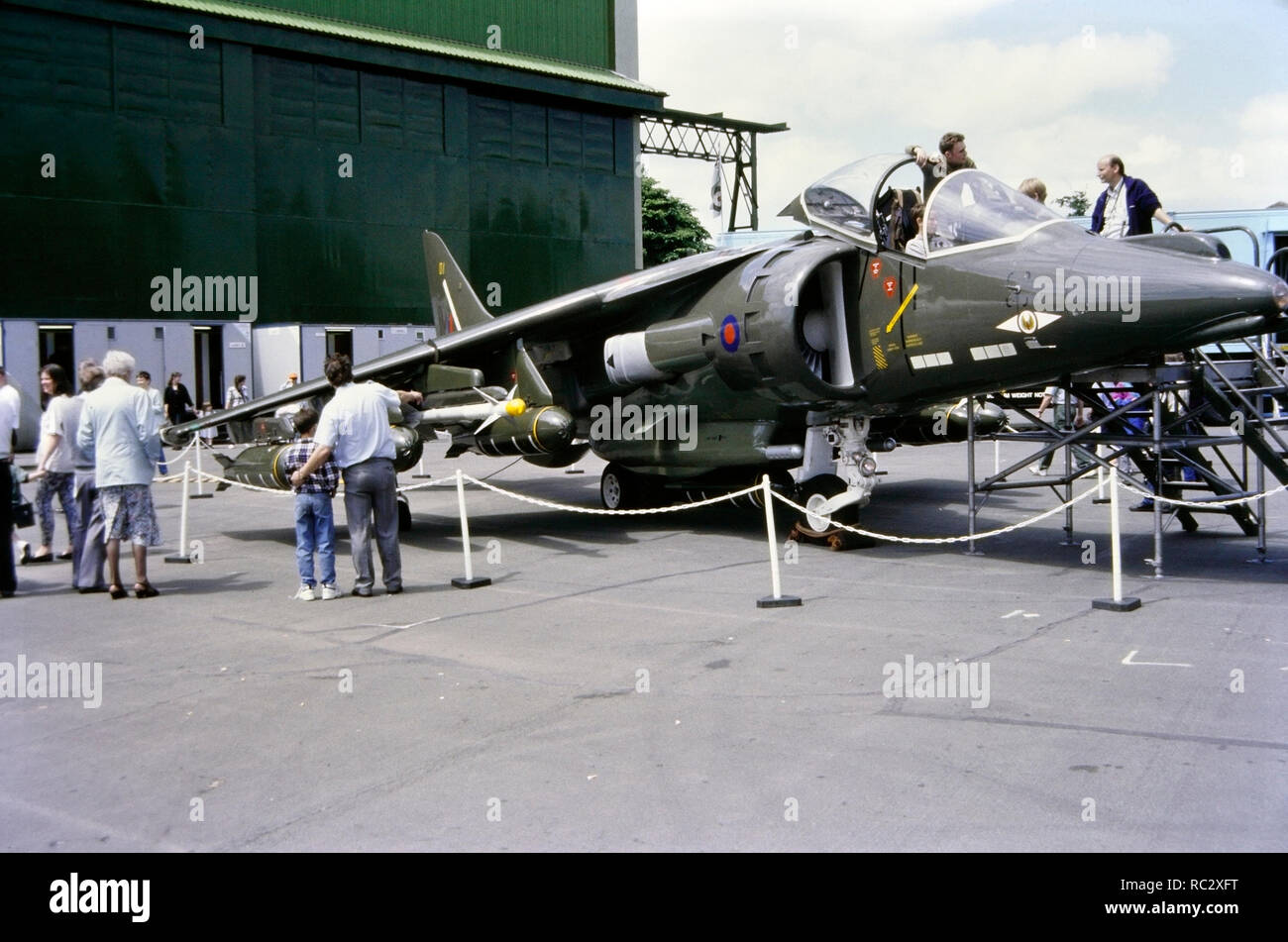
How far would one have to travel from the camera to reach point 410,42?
33.2 m

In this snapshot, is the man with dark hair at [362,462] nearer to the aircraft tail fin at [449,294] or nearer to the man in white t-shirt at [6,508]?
the man in white t-shirt at [6,508]

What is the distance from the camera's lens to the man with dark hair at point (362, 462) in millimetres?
9258

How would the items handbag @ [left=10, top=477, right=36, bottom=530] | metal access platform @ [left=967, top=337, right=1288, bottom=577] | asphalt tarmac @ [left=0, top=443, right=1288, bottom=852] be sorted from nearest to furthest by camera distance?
→ 1. asphalt tarmac @ [left=0, top=443, right=1288, bottom=852]
2. metal access platform @ [left=967, top=337, right=1288, bottom=577]
3. handbag @ [left=10, top=477, right=36, bottom=530]

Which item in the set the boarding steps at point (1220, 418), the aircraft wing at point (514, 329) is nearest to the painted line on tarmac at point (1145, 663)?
the boarding steps at point (1220, 418)

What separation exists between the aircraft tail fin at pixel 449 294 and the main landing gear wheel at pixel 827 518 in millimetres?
6909

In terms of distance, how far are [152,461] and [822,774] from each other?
6844mm

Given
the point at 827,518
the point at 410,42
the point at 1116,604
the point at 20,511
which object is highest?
the point at 410,42

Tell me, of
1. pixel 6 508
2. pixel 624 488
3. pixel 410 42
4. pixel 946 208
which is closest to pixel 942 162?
pixel 946 208

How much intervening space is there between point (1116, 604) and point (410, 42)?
30061 mm

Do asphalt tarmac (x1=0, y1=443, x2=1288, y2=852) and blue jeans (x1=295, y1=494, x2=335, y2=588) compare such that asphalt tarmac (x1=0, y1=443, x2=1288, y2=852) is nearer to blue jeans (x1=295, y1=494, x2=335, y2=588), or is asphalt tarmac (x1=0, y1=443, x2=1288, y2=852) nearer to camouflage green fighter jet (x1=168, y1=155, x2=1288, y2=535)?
blue jeans (x1=295, y1=494, x2=335, y2=588)

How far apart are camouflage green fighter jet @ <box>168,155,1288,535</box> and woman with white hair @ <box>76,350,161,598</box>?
9.90 ft

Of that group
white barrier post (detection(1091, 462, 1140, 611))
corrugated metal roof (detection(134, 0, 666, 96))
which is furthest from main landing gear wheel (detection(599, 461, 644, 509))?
corrugated metal roof (detection(134, 0, 666, 96))

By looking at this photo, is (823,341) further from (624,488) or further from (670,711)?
(670,711)

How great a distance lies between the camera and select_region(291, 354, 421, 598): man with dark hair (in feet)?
30.4
